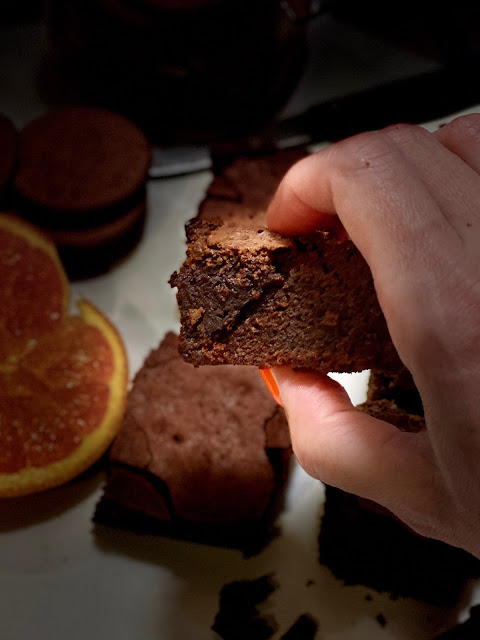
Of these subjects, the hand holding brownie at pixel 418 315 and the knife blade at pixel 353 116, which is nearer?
the hand holding brownie at pixel 418 315

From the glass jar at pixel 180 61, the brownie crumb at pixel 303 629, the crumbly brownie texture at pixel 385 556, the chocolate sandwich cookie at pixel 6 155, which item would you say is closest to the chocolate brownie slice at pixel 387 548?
the crumbly brownie texture at pixel 385 556

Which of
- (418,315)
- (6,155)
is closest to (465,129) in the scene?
(418,315)

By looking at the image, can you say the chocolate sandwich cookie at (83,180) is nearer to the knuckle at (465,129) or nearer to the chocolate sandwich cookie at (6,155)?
the chocolate sandwich cookie at (6,155)

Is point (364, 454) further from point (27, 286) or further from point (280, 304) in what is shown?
point (27, 286)

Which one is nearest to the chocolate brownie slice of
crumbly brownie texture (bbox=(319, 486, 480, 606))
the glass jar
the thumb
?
crumbly brownie texture (bbox=(319, 486, 480, 606))

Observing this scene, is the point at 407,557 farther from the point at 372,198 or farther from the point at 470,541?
the point at 372,198

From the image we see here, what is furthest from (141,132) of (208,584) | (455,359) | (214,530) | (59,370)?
(455,359)

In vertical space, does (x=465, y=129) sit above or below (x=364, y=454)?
above
